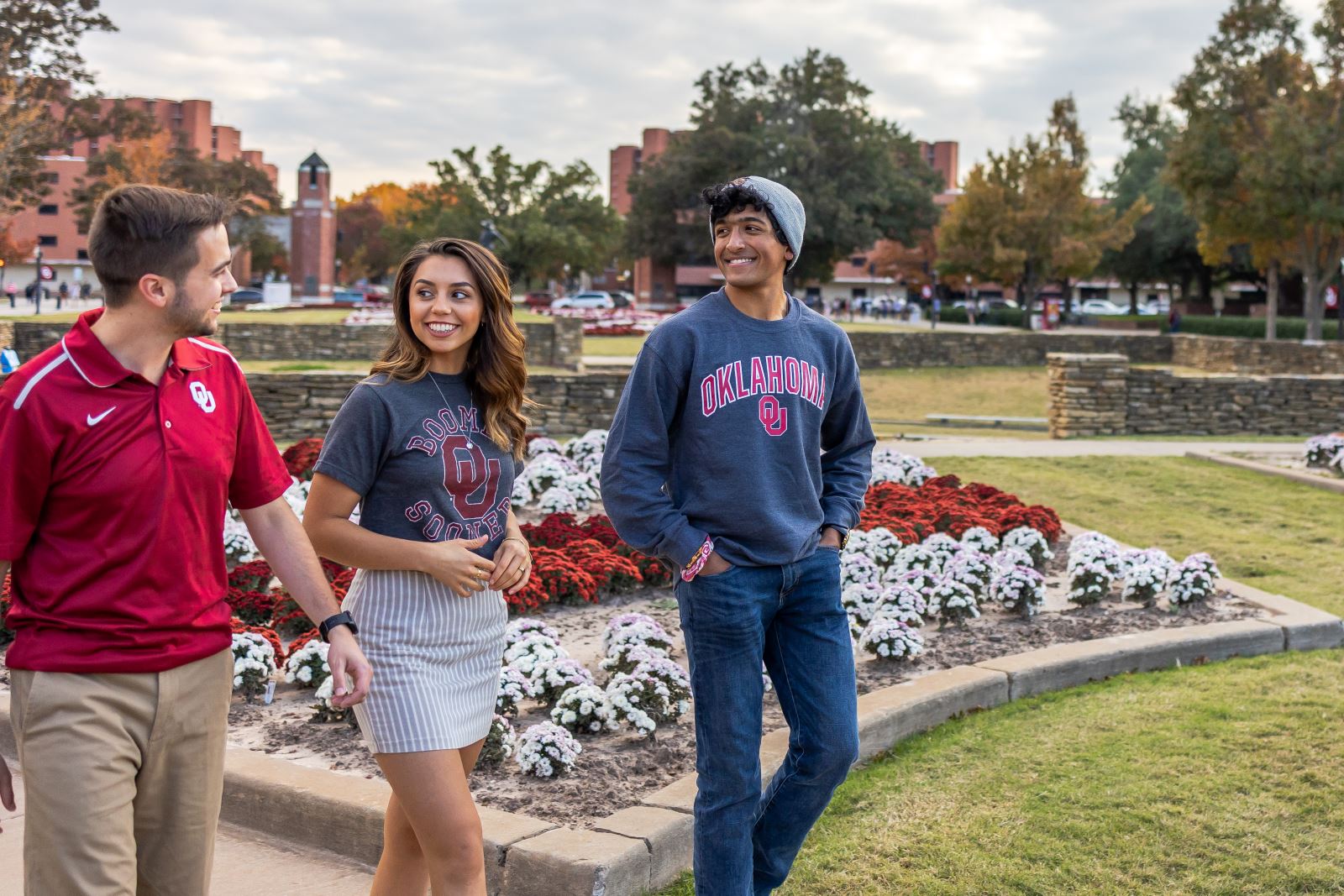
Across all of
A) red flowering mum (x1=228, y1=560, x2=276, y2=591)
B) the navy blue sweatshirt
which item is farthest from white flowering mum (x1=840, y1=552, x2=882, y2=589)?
the navy blue sweatshirt

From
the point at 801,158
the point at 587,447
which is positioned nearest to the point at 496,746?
the point at 587,447

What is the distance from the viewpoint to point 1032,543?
7.58 meters

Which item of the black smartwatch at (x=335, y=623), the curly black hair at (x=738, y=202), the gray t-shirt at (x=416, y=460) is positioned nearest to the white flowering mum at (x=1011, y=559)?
the curly black hair at (x=738, y=202)

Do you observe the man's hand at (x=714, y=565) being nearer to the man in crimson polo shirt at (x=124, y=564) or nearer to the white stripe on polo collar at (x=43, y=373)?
the man in crimson polo shirt at (x=124, y=564)

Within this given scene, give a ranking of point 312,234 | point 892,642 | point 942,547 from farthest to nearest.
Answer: point 312,234
point 942,547
point 892,642

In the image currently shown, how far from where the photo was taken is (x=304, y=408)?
14.1 metres

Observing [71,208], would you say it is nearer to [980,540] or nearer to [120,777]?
[980,540]

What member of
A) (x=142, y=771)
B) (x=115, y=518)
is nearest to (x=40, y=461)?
(x=115, y=518)

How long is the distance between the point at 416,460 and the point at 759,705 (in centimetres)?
101

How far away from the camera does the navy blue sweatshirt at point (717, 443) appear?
118 inches

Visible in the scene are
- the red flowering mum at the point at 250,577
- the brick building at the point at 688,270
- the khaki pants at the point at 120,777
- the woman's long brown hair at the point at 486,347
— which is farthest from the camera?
the brick building at the point at 688,270

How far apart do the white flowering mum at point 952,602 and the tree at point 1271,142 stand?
31273 mm

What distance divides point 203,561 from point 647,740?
2.45m

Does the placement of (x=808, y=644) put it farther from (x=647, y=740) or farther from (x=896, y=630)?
(x=896, y=630)
